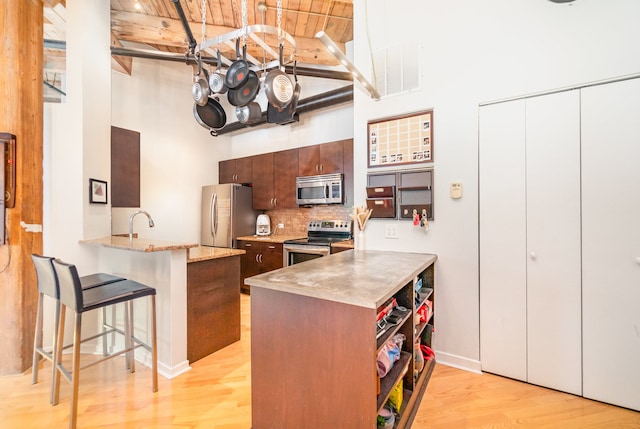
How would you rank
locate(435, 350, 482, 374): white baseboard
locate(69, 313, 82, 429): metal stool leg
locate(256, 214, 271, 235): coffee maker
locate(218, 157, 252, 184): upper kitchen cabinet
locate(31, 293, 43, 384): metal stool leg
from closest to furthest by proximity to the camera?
locate(69, 313, 82, 429): metal stool leg
locate(31, 293, 43, 384): metal stool leg
locate(435, 350, 482, 374): white baseboard
locate(256, 214, 271, 235): coffee maker
locate(218, 157, 252, 184): upper kitchen cabinet

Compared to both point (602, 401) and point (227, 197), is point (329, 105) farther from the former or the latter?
point (602, 401)

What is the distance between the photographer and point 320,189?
3822mm

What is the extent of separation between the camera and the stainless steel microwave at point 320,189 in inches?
144

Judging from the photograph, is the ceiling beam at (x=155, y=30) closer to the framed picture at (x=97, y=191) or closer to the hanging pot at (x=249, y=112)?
the hanging pot at (x=249, y=112)

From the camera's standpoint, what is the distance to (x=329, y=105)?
3787 millimetres

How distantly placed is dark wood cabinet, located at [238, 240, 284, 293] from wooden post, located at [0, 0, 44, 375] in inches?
86.8

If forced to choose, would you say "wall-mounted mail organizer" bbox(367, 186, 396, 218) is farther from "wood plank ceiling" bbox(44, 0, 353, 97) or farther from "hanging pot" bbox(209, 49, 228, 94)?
"wood plank ceiling" bbox(44, 0, 353, 97)

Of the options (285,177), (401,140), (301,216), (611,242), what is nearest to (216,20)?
(285,177)

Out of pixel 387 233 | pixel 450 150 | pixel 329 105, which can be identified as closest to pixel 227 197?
Result: pixel 329 105

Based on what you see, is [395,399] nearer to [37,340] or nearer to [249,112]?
[249,112]

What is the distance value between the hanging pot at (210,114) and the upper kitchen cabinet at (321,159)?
69.0 inches

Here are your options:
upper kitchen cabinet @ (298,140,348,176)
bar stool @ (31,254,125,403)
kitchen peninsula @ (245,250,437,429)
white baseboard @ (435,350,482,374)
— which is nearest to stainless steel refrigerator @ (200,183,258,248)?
upper kitchen cabinet @ (298,140,348,176)

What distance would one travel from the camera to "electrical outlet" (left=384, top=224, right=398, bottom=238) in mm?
2428

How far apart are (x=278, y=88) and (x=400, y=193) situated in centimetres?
130
